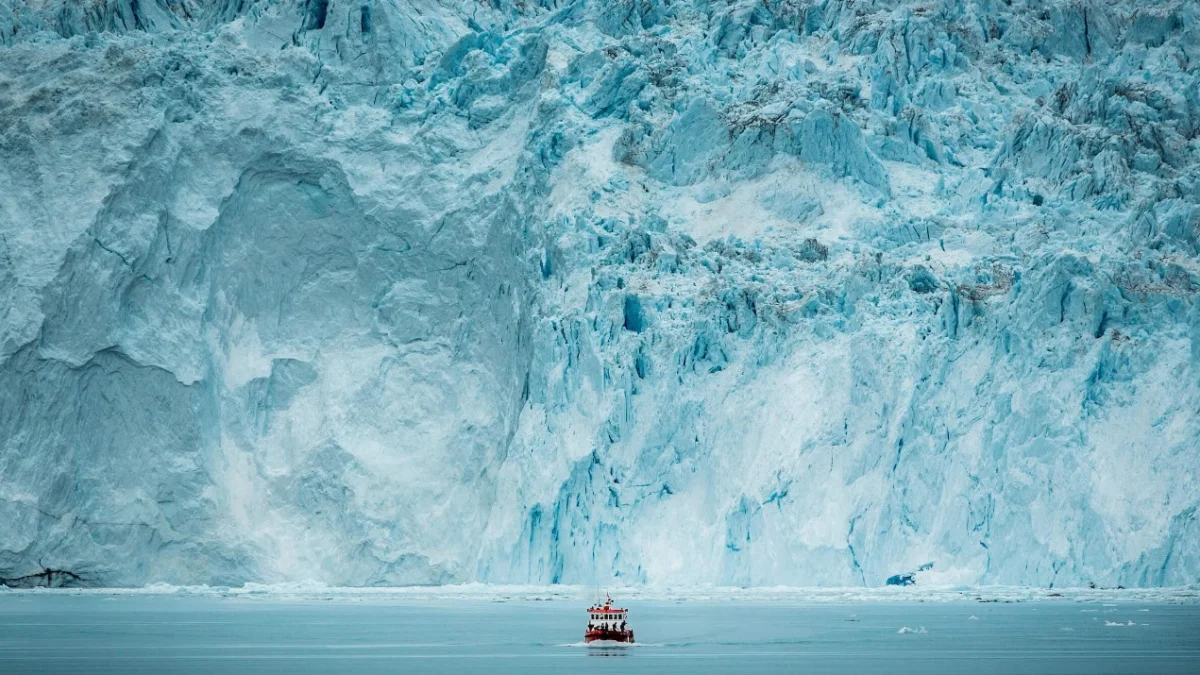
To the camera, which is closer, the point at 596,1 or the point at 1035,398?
the point at 1035,398

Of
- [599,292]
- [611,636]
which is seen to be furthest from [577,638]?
[599,292]

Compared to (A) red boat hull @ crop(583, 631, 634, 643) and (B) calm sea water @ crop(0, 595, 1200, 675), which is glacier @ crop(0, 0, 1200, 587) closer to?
(B) calm sea water @ crop(0, 595, 1200, 675)

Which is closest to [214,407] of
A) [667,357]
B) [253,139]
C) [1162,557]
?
[253,139]

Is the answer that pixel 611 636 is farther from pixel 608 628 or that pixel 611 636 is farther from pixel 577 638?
pixel 577 638

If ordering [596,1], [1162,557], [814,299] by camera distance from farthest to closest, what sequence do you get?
[596,1], [814,299], [1162,557]

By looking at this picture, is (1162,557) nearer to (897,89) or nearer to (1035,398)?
(1035,398)

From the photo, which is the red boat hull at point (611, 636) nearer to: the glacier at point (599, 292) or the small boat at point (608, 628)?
the small boat at point (608, 628)

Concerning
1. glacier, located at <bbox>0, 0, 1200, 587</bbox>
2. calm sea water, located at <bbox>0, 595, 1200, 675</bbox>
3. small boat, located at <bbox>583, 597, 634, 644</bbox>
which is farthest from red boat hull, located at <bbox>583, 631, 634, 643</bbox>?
glacier, located at <bbox>0, 0, 1200, 587</bbox>
